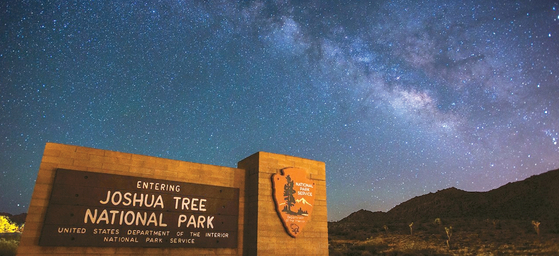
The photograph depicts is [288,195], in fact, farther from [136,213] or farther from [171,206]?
[136,213]

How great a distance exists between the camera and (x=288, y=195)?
41.0 feet

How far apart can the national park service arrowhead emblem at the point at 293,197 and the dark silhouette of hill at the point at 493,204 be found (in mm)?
62179

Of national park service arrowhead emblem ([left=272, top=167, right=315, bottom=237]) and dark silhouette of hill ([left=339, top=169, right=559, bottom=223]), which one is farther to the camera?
dark silhouette of hill ([left=339, top=169, right=559, bottom=223])

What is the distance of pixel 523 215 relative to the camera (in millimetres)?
60781

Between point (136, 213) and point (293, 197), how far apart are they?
5461 mm

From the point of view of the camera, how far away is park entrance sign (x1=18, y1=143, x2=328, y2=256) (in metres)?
9.20

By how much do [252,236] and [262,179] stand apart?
2008 mm

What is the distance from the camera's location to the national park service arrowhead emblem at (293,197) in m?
12.2

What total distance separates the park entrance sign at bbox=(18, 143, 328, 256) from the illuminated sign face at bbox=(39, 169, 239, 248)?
1.0 inches

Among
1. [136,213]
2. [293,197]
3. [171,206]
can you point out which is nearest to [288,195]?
[293,197]

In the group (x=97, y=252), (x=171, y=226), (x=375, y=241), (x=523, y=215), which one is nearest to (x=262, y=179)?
(x=171, y=226)

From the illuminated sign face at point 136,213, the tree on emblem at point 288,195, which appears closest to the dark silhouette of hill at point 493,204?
the tree on emblem at point 288,195

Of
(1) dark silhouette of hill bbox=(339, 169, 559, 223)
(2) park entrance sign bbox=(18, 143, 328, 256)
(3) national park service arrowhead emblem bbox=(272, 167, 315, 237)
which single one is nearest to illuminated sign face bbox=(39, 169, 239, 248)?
(2) park entrance sign bbox=(18, 143, 328, 256)

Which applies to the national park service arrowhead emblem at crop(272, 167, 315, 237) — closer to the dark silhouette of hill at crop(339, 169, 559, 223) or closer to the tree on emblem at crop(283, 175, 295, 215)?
the tree on emblem at crop(283, 175, 295, 215)
